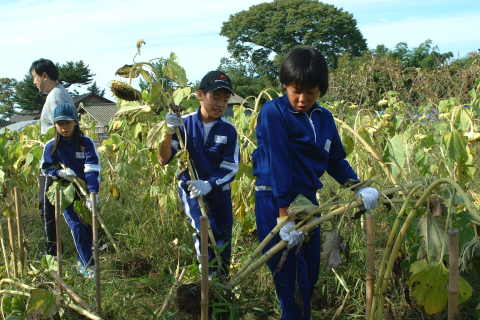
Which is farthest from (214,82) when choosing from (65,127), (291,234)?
(65,127)

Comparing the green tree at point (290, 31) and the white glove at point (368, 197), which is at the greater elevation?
the green tree at point (290, 31)

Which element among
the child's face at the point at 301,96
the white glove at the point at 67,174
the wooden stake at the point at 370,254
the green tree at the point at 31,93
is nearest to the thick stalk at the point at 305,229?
the wooden stake at the point at 370,254

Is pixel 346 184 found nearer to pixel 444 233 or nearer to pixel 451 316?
pixel 444 233

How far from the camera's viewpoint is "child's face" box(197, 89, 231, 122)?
244cm

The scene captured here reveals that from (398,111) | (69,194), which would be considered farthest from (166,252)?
(398,111)

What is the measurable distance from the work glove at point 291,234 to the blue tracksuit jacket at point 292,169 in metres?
0.07

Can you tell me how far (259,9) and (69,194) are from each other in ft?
124

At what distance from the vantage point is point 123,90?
217cm

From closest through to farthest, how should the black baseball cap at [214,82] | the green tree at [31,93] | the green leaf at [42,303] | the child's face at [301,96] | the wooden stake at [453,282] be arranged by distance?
the wooden stake at [453,282] < the child's face at [301,96] < the green leaf at [42,303] < the black baseball cap at [214,82] < the green tree at [31,93]

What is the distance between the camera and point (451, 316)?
1.32 meters

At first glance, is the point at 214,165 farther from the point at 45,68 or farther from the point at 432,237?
the point at 45,68

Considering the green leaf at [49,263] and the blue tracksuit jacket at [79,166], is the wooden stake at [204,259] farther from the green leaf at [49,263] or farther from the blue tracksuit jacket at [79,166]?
the blue tracksuit jacket at [79,166]

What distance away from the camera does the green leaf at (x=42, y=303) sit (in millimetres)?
1962

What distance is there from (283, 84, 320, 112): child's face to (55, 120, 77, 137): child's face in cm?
174
